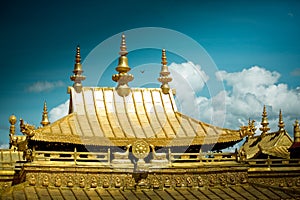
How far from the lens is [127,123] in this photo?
25609 millimetres

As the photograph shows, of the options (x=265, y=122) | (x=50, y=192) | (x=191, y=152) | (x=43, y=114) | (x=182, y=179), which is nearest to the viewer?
(x=50, y=192)

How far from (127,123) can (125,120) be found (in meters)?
0.21

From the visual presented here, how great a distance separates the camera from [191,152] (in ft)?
83.4

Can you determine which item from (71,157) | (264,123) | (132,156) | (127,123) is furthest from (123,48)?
(264,123)

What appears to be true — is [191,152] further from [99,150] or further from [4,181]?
[4,181]

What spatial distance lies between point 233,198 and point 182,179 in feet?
6.72

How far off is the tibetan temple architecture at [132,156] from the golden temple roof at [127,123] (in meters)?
0.04

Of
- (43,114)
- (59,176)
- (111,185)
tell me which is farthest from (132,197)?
(43,114)

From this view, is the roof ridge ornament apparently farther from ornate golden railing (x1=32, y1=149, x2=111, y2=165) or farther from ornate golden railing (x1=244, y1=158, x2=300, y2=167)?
ornate golden railing (x1=244, y1=158, x2=300, y2=167)

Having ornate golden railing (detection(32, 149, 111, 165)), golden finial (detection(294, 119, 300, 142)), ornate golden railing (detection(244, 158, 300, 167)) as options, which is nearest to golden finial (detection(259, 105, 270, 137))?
golden finial (detection(294, 119, 300, 142))

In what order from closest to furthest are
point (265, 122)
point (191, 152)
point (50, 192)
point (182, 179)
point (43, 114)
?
point (50, 192), point (182, 179), point (191, 152), point (43, 114), point (265, 122)

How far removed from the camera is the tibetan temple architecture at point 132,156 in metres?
22.5

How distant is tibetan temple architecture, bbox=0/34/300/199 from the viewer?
73.8 ft

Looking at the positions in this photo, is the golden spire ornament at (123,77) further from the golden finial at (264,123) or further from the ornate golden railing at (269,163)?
the golden finial at (264,123)
